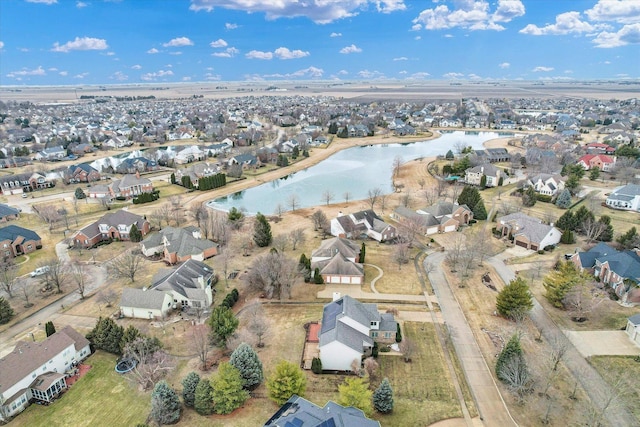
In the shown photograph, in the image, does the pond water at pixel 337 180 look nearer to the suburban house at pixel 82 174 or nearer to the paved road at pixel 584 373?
the suburban house at pixel 82 174

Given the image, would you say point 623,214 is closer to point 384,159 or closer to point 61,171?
point 384,159

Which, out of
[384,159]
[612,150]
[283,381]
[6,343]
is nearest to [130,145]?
[384,159]

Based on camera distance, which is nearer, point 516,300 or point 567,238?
point 516,300

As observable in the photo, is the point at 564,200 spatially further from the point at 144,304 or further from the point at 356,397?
the point at 144,304

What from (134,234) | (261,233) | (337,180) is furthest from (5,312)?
(337,180)

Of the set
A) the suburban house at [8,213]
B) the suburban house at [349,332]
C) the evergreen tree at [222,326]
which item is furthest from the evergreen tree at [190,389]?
the suburban house at [8,213]
